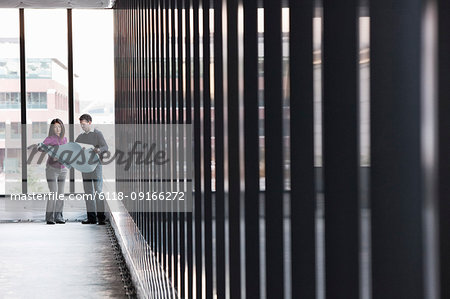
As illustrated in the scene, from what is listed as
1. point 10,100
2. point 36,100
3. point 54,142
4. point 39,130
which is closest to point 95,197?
point 54,142

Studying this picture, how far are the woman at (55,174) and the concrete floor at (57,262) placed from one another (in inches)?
8.1

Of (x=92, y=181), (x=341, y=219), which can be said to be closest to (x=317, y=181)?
(x=341, y=219)

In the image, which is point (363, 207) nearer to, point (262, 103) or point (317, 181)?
point (317, 181)

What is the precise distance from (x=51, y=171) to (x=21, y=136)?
191 cm

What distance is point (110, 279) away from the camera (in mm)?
6141

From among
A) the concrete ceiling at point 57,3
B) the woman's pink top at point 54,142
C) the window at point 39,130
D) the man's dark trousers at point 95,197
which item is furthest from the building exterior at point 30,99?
the man's dark trousers at point 95,197

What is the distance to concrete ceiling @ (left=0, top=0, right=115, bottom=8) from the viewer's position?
10148mm

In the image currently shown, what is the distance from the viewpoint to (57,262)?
6.99 meters

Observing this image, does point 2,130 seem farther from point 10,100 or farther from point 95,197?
point 95,197

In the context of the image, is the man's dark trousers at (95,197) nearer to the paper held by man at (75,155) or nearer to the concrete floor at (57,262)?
the paper held by man at (75,155)

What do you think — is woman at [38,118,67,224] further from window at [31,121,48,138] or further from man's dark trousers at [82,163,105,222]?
window at [31,121,48,138]

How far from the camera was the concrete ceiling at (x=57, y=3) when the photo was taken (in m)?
10.1

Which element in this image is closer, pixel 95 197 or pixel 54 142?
pixel 54 142

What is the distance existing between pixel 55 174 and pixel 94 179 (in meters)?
0.50
